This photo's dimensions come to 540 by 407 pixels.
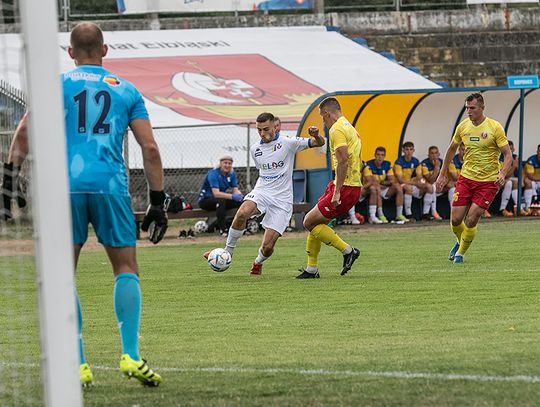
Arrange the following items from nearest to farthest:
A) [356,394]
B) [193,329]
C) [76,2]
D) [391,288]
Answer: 1. [356,394]
2. [193,329]
3. [391,288]
4. [76,2]

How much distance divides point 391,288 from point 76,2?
21.6 m

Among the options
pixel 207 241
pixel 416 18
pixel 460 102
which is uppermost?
pixel 416 18

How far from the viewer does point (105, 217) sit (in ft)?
22.7

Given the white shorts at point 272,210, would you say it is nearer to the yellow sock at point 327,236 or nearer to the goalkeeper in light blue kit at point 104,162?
the yellow sock at point 327,236

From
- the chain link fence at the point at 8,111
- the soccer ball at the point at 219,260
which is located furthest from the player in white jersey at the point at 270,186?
the chain link fence at the point at 8,111

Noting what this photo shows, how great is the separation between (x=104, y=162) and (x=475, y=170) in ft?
31.2

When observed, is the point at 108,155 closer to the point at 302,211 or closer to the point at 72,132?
the point at 72,132

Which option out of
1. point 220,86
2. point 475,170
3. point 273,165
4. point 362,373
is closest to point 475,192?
point 475,170

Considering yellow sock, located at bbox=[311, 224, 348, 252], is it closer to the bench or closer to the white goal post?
the bench

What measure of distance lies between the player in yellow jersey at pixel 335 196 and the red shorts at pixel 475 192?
1791 millimetres

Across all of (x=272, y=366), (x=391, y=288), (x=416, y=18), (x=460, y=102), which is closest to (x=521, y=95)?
(x=460, y=102)

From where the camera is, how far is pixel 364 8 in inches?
1390

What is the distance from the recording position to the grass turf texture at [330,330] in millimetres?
6555

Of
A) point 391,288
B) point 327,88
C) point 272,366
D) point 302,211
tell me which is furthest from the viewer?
→ point 327,88
